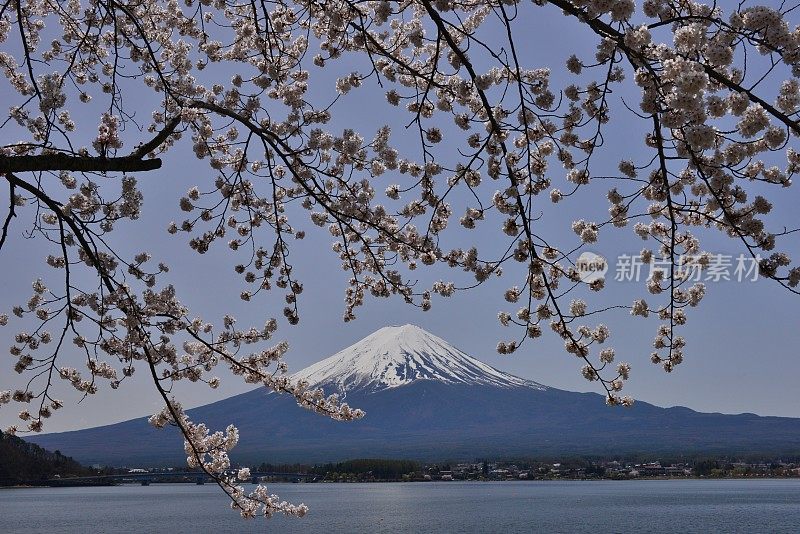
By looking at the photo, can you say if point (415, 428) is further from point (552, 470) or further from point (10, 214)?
point (10, 214)

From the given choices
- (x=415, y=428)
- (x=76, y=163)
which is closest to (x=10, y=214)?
(x=76, y=163)

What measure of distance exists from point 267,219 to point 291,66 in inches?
40.1

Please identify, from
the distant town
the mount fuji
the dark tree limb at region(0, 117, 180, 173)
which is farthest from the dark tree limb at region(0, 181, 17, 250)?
the mount fuji

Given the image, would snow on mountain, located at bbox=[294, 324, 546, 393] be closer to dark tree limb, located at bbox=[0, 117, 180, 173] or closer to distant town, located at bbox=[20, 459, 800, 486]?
distant town, located at bbox=[20, 459, 800, 486]

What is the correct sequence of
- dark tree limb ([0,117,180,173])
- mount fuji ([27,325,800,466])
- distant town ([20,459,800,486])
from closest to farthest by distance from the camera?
dark tree limb ([0,117,180,173])
distant town ([20,459,800,486])
mount fuji ([27,325,800,466])

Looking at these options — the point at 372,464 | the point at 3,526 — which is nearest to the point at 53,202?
the point at 3,526

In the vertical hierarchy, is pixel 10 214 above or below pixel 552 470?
above

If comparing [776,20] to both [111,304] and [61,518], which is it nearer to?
[111,304]

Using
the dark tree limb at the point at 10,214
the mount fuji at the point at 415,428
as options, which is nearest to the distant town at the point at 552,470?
the mount fuji at the point at 415,428

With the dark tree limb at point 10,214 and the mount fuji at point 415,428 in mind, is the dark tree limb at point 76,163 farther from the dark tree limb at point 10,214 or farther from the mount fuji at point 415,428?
the mount fuji at point 415,428

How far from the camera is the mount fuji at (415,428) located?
135625 millimetres

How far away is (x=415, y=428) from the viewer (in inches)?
7283

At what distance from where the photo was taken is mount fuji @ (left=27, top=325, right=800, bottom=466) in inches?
5340

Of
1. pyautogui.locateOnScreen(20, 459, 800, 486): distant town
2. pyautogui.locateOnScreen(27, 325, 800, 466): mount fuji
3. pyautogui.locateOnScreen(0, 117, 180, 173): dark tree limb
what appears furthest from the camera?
pyautogui.locateOnScreen(27, 325, 800, 466): mount fuji
